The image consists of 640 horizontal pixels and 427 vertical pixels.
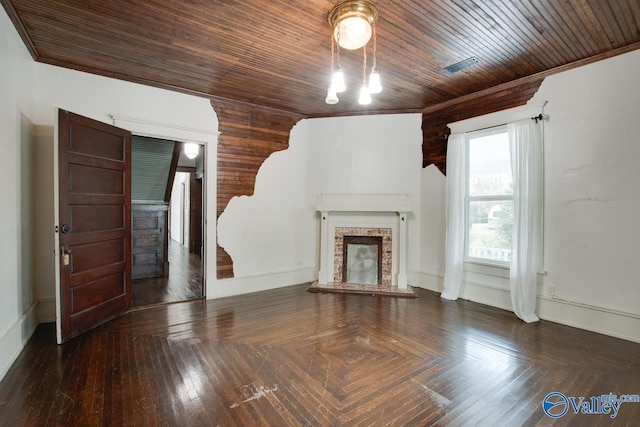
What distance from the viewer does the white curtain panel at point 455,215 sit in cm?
411

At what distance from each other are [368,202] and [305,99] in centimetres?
182

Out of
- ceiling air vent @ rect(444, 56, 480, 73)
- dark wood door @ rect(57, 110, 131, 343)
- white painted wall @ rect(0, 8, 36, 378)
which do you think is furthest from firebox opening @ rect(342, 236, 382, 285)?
white painted wall @ rect(0, 8, 36, 378)

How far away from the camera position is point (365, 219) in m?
4.73

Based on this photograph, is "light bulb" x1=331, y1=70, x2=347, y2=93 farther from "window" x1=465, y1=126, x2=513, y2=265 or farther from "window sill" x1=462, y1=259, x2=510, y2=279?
"window sill" x1=462, y1=259, x2=510, y2=279

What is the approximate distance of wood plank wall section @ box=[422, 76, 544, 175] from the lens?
3605 millimetres

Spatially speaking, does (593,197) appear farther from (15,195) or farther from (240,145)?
A: (15,195)

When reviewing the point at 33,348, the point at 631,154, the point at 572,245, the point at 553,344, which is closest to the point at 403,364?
the point at 553,344

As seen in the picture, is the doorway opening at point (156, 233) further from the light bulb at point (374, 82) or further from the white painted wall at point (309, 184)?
the light bulb at point (374, 82)

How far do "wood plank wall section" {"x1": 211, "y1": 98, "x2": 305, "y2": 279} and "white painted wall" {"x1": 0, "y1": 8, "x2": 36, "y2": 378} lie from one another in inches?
76.1

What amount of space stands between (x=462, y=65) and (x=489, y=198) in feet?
5.72

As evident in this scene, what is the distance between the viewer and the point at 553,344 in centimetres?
281

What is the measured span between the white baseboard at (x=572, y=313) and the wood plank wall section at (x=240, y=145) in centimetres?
348

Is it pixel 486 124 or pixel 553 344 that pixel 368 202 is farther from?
pixel 553 344

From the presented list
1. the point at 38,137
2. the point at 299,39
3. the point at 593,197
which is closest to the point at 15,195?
the point at 38,137
